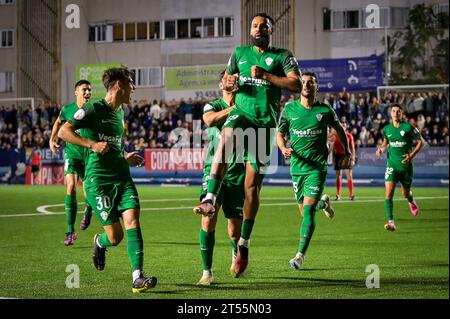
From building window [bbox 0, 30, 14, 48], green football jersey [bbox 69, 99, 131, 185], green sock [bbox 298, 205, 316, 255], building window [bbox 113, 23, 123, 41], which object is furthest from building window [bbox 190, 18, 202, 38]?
green football jersey [bbox 69, 99, 131, 185]

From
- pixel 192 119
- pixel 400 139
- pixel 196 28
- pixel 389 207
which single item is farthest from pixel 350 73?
pixel 389 207

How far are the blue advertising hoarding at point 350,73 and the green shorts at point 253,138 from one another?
31470 millimetres

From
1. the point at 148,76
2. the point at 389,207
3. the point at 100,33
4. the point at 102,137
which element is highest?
the point at 100,33

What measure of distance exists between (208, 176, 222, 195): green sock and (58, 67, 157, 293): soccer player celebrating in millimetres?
925

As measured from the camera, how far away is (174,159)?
40062 millimetres

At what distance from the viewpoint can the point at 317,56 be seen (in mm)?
53438

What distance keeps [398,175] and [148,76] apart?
132 ft

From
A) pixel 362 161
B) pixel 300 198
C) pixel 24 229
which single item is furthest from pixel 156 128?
pixel 300 198

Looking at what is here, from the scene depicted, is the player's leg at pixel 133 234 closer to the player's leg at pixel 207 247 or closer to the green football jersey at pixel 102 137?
the green football jersey at pixel 102 137

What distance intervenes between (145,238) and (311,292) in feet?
25.2

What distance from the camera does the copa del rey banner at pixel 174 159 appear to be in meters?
39.6

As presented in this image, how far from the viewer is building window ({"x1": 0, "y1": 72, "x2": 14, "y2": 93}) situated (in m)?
58.3

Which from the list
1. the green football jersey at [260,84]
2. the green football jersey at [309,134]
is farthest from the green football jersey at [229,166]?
the green football jersey at [309,134]

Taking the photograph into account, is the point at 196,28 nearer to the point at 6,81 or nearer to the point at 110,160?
the point at 6,81
